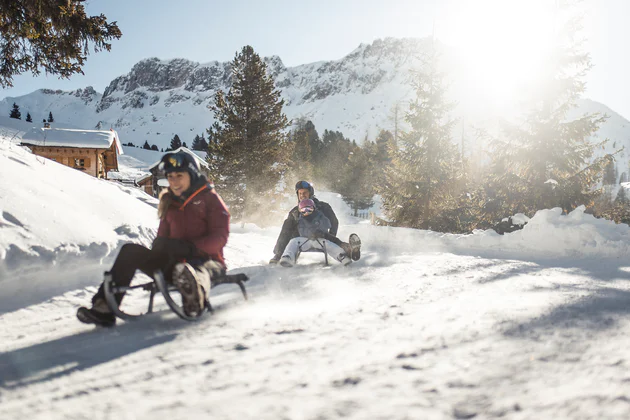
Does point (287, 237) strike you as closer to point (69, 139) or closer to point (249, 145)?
point (249, 145)

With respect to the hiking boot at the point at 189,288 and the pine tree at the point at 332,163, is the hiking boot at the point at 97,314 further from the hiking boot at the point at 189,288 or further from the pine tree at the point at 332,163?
the pine tree at the point at 332,163

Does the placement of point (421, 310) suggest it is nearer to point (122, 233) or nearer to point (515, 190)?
point (122, 233)

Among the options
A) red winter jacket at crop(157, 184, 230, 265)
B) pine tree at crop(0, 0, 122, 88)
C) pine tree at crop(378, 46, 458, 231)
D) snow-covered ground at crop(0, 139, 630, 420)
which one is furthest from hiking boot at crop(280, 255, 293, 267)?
pine tree at crop(378, 46, 458, 231)

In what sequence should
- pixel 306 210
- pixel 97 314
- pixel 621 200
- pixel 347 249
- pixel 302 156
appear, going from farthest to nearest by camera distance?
pixel 302 156
pixel 621 200
pixel 306 210
pixel 347 249
pixel 97 314

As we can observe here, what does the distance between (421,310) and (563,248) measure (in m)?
6.33

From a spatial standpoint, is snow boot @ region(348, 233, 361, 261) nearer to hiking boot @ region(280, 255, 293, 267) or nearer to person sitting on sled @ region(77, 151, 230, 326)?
hiking boot @ region(280, 255, 293, 267)

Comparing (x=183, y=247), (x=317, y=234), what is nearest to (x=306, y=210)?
(x=317, y=234)

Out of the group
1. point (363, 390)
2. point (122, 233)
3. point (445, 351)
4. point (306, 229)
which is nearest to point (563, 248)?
point (306, 229)

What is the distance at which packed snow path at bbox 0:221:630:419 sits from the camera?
5.05ft

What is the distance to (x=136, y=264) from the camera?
2.84 metres

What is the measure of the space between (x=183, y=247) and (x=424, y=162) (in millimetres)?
15835

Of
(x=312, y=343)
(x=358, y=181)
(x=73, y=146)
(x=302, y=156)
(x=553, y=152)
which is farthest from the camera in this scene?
(x=302, y=156)

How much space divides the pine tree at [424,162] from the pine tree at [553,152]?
11.1 feet

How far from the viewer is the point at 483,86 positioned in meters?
165
